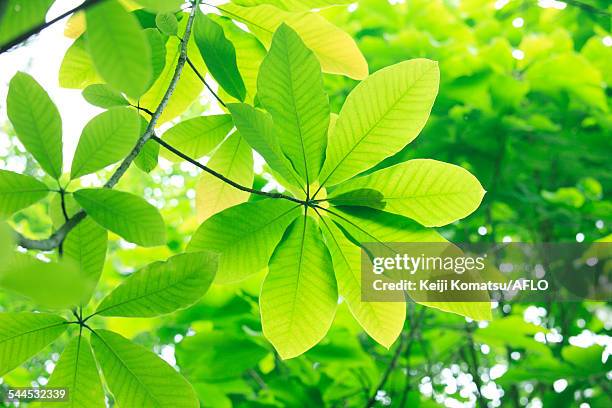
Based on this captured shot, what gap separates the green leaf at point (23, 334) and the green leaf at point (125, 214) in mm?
179

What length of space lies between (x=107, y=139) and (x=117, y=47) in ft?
1.19

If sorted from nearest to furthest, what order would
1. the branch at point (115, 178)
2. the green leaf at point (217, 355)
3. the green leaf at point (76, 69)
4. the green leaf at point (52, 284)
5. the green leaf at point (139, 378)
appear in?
the green leaf at point (52, 284) → the branch at point (115, 178) → the green leaf at point (139, 378) → the green leaf at point (76, 69) → the green leaf at point (217, 355)

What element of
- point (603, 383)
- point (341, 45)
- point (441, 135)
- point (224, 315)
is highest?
point (341, 45)

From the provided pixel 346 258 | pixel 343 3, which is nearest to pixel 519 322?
pixel 346 258

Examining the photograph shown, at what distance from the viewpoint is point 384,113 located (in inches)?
33.1

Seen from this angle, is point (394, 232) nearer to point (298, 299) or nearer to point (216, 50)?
point (298, 299)

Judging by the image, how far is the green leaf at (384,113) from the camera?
2.73 ft

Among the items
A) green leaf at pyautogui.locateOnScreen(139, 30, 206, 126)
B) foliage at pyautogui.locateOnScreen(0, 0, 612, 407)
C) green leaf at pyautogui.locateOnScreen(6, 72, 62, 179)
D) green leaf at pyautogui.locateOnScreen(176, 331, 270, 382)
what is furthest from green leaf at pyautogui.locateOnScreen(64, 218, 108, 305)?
green leaf at pyautogui.locateOnScreen(176, 331, 270, 382)

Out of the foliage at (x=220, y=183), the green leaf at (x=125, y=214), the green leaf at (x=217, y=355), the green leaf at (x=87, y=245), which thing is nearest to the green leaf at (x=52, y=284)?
the foliage at (x=220, y=183)

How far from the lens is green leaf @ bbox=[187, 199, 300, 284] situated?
0.87m

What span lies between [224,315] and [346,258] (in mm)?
1040

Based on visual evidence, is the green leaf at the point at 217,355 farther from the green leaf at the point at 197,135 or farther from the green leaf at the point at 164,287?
the green leaf at the point at 164,287

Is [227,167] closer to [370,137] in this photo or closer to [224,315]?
[370,137]

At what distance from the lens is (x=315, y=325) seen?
0.87 meters
